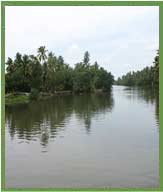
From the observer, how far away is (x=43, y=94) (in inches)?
2430

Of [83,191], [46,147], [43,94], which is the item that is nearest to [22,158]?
[46,147]

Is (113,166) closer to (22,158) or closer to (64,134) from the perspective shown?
(22,158)

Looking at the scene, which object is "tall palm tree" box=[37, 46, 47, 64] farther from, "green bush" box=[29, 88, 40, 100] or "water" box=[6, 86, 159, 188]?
"water" box=[6, 86, 159, 188]

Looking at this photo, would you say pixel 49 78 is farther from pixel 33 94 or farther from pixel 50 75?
pixel 33 94

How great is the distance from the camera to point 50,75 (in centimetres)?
6912

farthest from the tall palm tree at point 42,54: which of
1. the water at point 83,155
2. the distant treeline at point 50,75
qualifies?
the water at point 83,155

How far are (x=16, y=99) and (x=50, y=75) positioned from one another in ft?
63.9

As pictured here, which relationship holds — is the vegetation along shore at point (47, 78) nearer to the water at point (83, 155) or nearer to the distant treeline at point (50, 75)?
the distant treeline at point (50, 75)

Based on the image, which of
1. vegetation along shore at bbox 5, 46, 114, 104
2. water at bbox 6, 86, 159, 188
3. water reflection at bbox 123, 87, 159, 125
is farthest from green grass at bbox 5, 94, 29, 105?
water at bbox 6, 86, 159, 188

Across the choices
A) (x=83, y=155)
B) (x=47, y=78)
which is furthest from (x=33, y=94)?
(x=83, y=155)

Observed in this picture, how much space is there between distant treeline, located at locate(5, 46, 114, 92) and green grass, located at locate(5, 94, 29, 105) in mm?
Result: 1586

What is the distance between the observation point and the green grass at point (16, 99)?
48.4 meters

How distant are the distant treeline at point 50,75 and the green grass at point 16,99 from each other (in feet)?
5.20

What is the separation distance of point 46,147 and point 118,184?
6.67m
